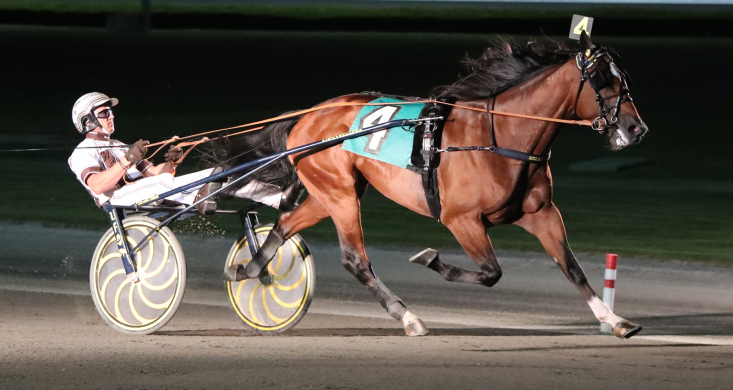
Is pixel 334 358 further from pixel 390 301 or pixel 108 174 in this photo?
pixel 108 174

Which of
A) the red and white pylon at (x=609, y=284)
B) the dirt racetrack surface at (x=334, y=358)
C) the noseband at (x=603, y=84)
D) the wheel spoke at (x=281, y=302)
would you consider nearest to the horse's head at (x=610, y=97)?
the noseband at (x=603, y=84)

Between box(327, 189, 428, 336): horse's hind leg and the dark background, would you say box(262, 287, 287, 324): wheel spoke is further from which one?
the dark background

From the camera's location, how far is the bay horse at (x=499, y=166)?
17.9 ft

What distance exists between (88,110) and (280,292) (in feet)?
4.91

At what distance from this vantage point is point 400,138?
19.8 feet

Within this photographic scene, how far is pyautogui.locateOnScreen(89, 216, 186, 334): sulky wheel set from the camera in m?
6.29

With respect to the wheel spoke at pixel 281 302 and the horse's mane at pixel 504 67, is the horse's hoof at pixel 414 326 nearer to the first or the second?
the wheel spoke at pixel 281 302

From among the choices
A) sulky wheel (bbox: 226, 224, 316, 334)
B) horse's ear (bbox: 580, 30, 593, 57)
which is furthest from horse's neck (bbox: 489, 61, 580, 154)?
sulky wheel (bbox: 226, 224, 316, 334)

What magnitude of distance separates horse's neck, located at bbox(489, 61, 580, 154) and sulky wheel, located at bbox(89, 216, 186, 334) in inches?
76.0

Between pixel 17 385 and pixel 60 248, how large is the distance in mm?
4160

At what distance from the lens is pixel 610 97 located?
212 inches

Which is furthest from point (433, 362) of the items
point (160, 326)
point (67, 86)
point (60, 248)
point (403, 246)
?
point (67, 86)

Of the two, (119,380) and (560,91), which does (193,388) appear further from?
(560,91)

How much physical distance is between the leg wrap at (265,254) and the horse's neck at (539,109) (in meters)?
1.43
